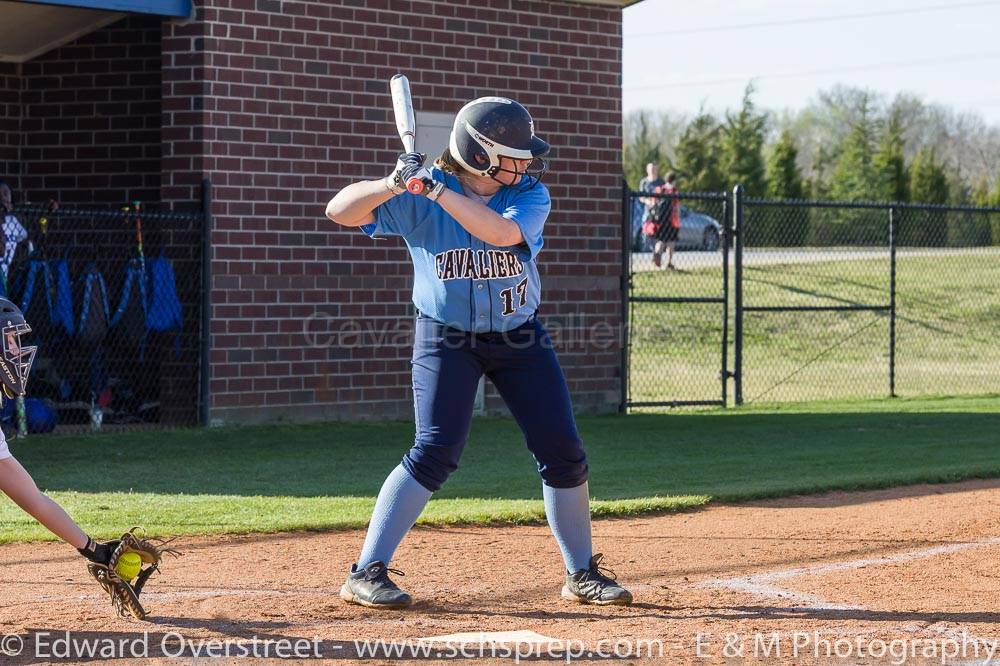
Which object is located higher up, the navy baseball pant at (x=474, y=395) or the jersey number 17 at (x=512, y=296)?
the jersey number 17 at (x=512, y=296)

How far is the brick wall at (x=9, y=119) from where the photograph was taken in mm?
14812

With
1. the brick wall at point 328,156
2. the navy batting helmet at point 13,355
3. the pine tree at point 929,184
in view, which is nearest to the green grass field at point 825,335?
the brick wall at point 328,156

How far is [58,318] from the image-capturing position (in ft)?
41.4

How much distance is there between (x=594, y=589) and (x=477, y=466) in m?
5.17

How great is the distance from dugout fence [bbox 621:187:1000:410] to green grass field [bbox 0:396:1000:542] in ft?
9.22

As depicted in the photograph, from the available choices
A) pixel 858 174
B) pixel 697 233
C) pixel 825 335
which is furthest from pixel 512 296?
pixel 858 174

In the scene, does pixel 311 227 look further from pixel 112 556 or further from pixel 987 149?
pixel 987 149

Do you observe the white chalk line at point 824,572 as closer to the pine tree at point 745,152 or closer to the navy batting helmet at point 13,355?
the navy batting helmet at point 13,355

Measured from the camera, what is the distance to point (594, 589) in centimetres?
585

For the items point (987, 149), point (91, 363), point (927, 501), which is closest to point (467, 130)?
point (927, 501)

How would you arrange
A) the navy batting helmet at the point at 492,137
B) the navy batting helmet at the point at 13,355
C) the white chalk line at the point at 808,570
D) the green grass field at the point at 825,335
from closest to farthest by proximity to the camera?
the navy batting helmet at the point at 13,355
the navy batting helmet at the point at 492,137
the white chalk line at the point at 808,570
the green grass field at the point at 825,335

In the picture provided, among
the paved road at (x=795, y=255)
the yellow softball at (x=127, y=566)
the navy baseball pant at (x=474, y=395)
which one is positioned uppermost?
A: the paved road at (x=795, y=255)

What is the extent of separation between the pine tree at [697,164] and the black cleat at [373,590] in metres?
44.6

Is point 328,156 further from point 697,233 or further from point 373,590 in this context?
point 697,233
